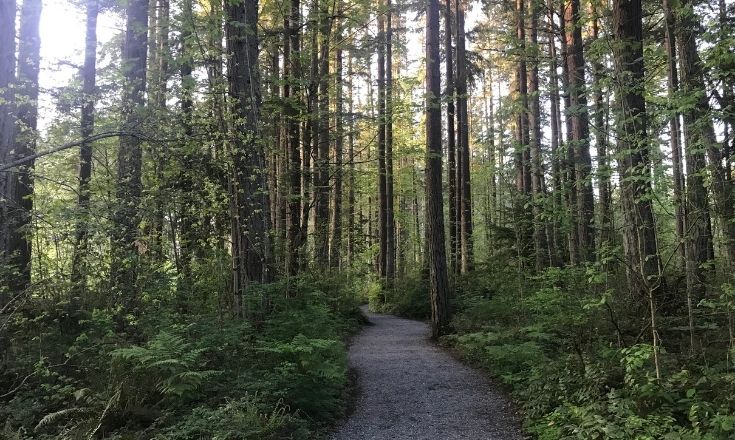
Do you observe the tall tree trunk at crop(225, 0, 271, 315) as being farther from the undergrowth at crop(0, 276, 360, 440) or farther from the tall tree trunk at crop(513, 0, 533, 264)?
the tall tree trunk at crop(513, 0, 533, 264)

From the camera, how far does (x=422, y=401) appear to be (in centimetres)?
653

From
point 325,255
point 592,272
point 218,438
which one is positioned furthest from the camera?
point 325,255

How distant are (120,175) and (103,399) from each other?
3.46m

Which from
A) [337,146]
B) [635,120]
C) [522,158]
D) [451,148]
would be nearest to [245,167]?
[635,120]

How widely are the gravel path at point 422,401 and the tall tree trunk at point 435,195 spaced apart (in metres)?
1.17

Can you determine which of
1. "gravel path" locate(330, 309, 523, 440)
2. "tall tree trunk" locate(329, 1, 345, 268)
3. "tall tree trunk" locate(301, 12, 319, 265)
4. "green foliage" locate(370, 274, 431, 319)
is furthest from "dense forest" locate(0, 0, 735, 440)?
"green foliage" locate(370, 274, 431, 319)

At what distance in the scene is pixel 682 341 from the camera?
609cm

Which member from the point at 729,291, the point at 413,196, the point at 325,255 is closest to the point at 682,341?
the point at 729,291

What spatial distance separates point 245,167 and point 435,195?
4951 mm

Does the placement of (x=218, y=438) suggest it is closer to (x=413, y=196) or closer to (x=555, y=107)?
(x=555, y=107)

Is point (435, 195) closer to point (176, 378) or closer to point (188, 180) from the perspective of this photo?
point (188, 180)

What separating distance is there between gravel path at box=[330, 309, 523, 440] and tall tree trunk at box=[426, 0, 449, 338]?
3.85 ft

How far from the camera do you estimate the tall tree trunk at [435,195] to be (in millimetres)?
10695

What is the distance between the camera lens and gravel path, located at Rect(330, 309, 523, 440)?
17.9 feet
